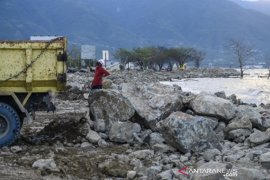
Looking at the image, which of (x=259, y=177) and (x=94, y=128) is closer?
(x=259, y=177)

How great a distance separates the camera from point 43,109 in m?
10.3

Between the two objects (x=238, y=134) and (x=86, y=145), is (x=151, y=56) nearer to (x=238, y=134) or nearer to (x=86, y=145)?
(x=238, y=134)

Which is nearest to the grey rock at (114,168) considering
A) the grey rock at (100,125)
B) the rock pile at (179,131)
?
the rock pile at (179,131)

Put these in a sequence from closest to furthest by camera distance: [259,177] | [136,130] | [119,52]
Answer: [259,177], [136,130], [119,52]

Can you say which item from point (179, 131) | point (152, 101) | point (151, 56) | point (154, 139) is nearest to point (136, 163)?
point (179, 131)

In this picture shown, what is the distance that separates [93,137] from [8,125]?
6.35 ft

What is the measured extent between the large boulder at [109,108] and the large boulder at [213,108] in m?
1.63

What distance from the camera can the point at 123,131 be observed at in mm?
10969

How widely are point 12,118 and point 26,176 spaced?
2.34 meters

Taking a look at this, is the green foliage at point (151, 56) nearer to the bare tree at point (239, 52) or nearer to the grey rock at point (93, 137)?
the bare tree at point (239, 52)

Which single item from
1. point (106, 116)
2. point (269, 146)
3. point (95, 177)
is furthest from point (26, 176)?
point (269, 146)

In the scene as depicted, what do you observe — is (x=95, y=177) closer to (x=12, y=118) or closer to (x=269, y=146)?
(x=12, y=118)

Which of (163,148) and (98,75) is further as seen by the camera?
(98,75)

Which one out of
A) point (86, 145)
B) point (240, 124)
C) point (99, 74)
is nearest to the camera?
point (86, 145)
